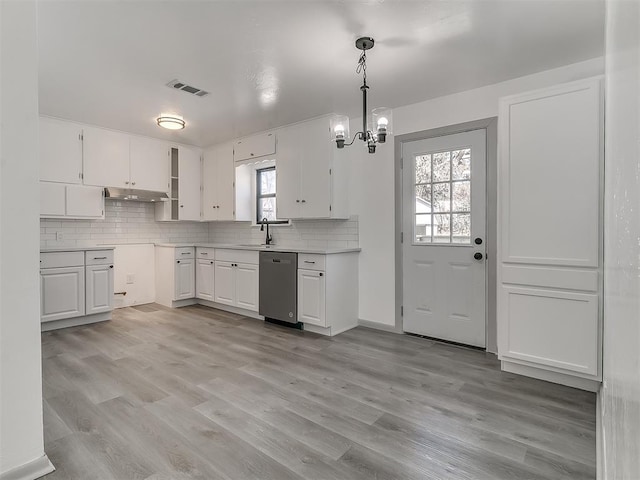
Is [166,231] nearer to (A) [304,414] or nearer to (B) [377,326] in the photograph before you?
(B) [377,326]

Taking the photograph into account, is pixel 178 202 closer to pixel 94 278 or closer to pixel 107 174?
pixel 107 174

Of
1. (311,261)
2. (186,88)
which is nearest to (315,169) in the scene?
(311,261)

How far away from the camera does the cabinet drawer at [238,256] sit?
15.0ft

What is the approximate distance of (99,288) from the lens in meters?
4.40

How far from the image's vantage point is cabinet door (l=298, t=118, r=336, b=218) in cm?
411

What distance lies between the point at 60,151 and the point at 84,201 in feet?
2.10

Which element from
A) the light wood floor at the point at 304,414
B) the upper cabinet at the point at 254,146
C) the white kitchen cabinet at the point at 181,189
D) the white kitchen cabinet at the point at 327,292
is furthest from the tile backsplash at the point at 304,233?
the light wood floor at the point at 304,414

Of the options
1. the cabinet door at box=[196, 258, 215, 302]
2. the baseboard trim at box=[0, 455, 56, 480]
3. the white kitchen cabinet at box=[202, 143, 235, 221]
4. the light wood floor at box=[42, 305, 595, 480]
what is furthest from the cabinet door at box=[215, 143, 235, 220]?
the baseboard trim at box=[0, 455, 56, 480]

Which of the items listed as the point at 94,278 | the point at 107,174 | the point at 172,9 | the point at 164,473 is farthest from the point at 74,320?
the point at 172,9

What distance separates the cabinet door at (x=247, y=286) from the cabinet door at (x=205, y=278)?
61 centimetres

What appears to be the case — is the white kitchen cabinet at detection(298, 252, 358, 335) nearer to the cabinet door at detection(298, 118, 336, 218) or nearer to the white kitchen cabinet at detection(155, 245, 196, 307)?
the cabinet door at detection(298, 118, 336, 218)

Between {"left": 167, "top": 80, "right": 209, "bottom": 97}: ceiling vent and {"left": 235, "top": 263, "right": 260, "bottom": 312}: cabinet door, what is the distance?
2.11 metres

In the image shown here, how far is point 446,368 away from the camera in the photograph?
2934 millimetres

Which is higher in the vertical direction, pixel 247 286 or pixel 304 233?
pixel 304 233
